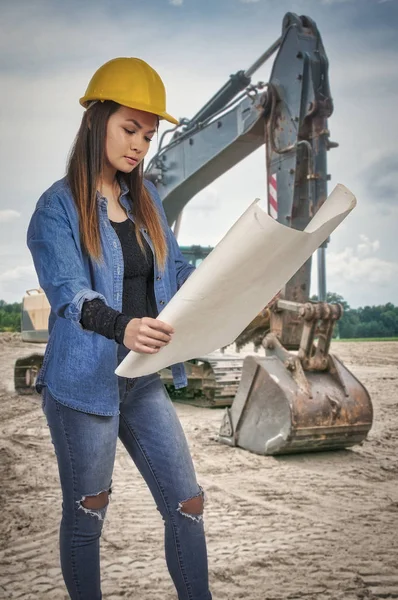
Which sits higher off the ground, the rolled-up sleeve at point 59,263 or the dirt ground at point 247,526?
the rolled-up sleeve at point 59,263

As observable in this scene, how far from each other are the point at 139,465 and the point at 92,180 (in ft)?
2.21

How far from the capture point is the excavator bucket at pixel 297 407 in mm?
3893

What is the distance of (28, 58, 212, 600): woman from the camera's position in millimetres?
1457

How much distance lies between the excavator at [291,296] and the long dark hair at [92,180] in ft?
8.00

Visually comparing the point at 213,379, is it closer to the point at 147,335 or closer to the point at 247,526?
the point at 247,526

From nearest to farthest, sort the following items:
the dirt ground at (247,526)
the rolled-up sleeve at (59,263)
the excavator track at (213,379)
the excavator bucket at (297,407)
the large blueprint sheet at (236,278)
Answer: the large blueprint sheet at (236,278) < the rolled-up sleeve at (59,263) < the dirt ground at (247,526) < the excavator bucket at (297,407) < the excavator track at (213,379)

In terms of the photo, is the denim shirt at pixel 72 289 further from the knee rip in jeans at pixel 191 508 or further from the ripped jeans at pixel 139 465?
the knee rip in jeans at pixel 191 508

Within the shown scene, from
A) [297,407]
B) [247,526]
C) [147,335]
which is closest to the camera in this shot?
[147,335]

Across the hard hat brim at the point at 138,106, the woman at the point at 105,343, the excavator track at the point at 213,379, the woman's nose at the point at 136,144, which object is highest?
the hard hat brim at the point at 138,106

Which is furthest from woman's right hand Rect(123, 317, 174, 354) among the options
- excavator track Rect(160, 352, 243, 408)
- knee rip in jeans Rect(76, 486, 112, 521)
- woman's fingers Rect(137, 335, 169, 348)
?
excavator track Rect(160, 352, 243, 408)

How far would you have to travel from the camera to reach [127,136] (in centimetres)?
153

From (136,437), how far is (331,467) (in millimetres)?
2592

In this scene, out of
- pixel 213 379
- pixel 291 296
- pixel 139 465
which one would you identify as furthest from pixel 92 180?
pixel 213 379

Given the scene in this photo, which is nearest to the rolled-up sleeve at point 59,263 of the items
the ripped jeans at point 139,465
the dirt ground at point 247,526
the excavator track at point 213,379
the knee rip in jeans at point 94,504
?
the ripped jeans at point 139,465
